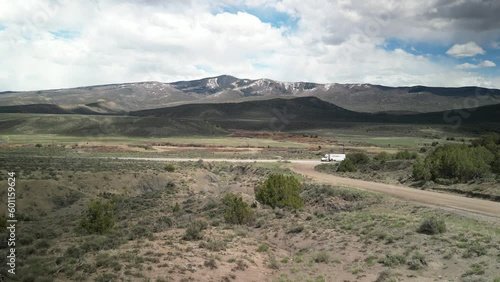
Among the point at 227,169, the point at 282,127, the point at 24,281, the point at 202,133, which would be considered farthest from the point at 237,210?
the point at 282,127

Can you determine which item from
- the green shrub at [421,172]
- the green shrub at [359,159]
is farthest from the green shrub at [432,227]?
the green shrub at [359,159]

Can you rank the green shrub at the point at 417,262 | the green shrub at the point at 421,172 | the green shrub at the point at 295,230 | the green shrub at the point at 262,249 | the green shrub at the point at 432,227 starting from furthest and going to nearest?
the green shrub at the point at 421,172 → the green shrub at the point at 295,230 → the green shrub at the point at 432,227 → the green shrub at the point at 262,249 → the green shrub at the point at 417,262

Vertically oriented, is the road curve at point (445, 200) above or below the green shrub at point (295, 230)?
above

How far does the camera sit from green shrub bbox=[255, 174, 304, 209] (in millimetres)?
27281

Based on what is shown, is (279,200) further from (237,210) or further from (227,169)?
(227,169)

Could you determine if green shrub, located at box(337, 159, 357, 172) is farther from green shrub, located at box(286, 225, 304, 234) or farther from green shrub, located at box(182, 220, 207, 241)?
green shrub, located at box(182, 220, 207, 241)

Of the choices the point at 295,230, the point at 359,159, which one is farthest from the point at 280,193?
the point at 359,159

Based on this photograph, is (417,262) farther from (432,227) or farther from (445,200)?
(445,200)

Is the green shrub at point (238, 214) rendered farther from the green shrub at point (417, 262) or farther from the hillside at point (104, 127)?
the hillside at point (104, 127)

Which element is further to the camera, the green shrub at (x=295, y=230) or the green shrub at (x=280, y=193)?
the green shrub at (x=280, y=193)

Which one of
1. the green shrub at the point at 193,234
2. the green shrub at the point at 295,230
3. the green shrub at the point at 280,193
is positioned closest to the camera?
the green shrub at the point at 193,234

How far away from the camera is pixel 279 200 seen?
2748 centimetres

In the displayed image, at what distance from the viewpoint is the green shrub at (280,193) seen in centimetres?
2728

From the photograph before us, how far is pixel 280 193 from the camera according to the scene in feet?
90.9
